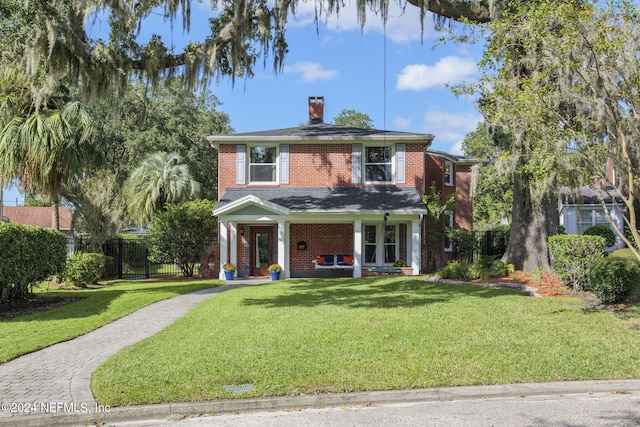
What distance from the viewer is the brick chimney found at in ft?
81.9

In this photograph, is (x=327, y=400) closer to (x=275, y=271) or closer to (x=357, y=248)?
(x=275, y=271)

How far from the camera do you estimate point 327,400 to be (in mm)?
5598

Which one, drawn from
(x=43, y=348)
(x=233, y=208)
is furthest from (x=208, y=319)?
(x=233, y=208)

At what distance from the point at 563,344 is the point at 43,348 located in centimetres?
801

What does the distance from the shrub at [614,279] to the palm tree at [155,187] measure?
20.4 metres

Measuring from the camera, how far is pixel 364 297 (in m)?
11.9

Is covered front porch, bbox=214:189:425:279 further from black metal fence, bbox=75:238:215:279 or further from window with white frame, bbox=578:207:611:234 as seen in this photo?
window with white frame, bbox=578:207:611:234

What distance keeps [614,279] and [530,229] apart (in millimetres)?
5938

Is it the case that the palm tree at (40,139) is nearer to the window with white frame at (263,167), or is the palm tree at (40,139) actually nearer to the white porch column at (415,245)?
the window with white frame at (263,167)

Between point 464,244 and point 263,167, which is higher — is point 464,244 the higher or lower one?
the lower one

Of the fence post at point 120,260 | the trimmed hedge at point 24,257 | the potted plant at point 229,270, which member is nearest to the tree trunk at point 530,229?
the potted plant at point 229,270

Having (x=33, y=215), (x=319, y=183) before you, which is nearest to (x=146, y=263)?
(x=319, y=183)

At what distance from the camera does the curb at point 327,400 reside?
16.9ft

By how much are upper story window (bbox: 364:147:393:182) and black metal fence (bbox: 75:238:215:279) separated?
24.7ft
